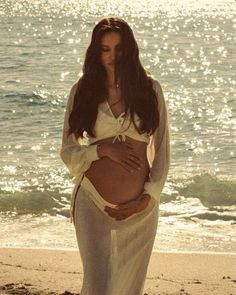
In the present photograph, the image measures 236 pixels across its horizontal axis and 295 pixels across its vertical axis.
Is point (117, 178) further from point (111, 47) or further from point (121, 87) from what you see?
point (111, 47)

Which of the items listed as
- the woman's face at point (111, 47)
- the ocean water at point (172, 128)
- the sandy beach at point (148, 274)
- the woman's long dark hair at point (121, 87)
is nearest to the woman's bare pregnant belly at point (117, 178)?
the woman's long dark hair at point (121, 87)

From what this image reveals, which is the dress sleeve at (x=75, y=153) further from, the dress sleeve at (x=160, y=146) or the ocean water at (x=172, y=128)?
the ocean water at (x=172, y=128)

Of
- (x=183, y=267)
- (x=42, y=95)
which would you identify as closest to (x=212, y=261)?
(x=183, y=267)

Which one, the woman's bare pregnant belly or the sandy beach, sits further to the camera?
the sandy beach

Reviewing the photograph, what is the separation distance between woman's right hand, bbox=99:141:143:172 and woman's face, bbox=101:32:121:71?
0.37 m

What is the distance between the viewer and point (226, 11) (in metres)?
67.4

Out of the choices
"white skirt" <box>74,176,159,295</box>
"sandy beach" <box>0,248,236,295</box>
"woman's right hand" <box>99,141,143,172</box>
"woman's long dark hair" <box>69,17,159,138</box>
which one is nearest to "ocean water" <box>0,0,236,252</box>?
"woman's long dark hair" <box>69,17,159,138</box>

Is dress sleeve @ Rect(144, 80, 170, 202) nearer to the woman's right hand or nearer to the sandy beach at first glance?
the woman's right hand

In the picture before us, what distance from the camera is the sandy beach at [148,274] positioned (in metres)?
7.05

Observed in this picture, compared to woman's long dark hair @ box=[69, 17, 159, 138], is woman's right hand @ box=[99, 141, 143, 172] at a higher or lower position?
lower

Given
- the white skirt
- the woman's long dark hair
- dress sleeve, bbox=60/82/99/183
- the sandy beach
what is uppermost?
the woman's long dark hair

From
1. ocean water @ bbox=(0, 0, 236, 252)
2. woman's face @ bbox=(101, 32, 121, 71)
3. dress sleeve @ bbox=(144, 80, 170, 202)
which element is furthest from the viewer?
ocean water @ bbox=(0, 0, 236, 252)

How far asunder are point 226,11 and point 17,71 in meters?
37.6

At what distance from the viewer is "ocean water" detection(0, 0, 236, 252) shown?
35.4ft
